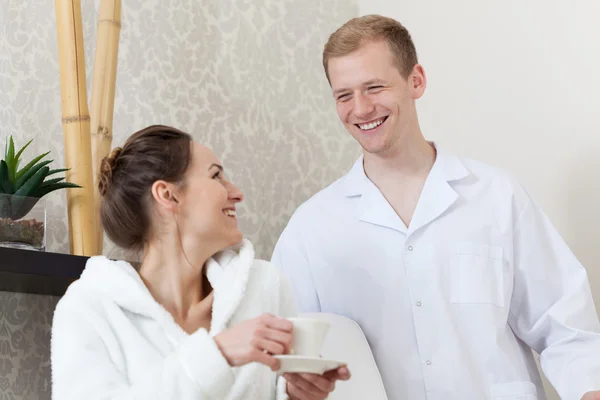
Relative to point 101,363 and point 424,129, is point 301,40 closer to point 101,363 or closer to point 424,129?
point 424,129

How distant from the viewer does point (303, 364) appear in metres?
1.20

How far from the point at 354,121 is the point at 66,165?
0.79 meters

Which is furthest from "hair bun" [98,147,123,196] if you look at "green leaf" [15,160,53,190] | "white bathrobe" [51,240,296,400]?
"green leaf" [15,160,53,190]

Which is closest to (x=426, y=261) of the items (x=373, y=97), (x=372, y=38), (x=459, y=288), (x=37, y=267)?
(x=459, y=288)

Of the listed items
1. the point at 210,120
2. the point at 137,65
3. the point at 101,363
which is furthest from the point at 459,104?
the point at 101,363

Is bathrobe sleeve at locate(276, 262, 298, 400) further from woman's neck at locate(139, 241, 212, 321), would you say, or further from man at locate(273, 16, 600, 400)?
man at locate(273, 16, 600, 400)

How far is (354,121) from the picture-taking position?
2.05 m

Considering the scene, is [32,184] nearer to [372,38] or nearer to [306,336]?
[372,38]

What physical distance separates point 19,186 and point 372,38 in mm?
957

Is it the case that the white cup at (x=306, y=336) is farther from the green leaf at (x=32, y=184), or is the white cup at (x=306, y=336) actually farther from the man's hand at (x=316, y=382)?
the green leaf at (x=32, y=184)

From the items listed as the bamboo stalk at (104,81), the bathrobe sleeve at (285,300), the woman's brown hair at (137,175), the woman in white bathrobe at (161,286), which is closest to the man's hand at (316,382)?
the woman in white bathrobe at (161,286)

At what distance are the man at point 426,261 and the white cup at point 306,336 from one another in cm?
75

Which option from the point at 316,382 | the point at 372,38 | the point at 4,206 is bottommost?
the point at 316,382

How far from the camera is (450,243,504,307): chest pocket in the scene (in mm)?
1939
